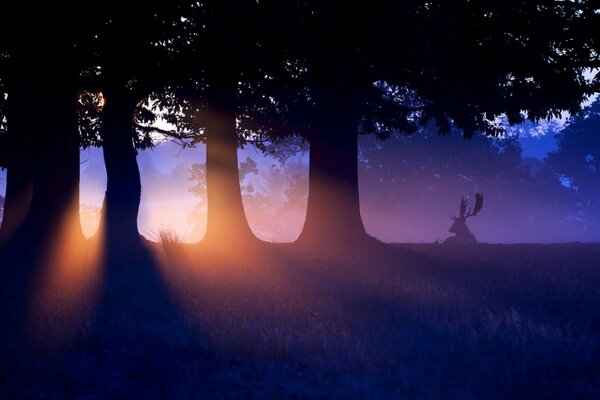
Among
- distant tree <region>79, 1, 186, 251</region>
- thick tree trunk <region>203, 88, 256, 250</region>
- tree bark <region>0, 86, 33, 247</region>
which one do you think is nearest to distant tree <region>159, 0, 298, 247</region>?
thick tree trunk <region>203, 88, 256, 250</region>

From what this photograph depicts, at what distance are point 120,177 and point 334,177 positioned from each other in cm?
552

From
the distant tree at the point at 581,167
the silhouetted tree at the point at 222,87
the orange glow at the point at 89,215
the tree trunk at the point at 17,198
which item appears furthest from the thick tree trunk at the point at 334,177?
the orange glow at the point at 89,215

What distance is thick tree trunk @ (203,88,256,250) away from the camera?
57.2 feet

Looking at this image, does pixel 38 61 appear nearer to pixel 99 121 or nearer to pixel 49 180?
pixel 49 180

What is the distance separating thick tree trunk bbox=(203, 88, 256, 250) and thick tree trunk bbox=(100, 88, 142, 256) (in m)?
2.12

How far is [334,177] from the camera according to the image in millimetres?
16781

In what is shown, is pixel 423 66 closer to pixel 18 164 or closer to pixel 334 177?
pixel 334 177

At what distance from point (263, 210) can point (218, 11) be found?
215 ft

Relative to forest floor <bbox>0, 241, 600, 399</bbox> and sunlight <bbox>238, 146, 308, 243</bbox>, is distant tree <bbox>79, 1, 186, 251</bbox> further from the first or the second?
sunlight <bbox>238, 146, 308, 243</bbox>

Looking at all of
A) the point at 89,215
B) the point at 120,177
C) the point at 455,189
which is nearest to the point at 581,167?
the point at 455,189


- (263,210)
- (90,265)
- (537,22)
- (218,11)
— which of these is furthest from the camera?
(263,210)

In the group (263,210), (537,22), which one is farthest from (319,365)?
(263,210)

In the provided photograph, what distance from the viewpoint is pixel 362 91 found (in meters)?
16.6

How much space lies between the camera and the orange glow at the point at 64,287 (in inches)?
276
